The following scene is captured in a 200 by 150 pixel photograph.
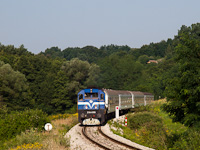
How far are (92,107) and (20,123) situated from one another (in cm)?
704

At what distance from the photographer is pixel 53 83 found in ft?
290

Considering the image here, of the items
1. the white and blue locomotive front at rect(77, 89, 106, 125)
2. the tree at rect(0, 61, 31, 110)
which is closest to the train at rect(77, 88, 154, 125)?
the white and blue locomotive front at rect(77, 89, 106, 125)

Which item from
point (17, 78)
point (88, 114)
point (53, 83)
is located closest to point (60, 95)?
point (53, 83)

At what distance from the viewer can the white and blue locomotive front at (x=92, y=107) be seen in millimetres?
26031

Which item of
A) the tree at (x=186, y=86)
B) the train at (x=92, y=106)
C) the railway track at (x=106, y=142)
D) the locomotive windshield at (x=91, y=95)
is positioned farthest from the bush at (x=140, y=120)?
the tree at (x=186, y=86)

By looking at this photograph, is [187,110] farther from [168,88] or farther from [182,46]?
[182,46]

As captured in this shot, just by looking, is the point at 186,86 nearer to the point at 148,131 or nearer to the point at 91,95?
the point at 148,131

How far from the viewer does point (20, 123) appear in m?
21.4

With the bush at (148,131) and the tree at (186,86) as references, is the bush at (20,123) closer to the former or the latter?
the bush at (148,131)

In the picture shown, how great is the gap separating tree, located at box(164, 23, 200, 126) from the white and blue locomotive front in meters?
8.66

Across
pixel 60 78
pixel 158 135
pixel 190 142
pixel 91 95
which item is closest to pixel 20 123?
pixel 91 95

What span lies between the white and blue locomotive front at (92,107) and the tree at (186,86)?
28.4 feet

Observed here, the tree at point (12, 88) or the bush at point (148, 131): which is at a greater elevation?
the tree at point (12, 88)

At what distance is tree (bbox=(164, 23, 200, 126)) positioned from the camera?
55.8ft
